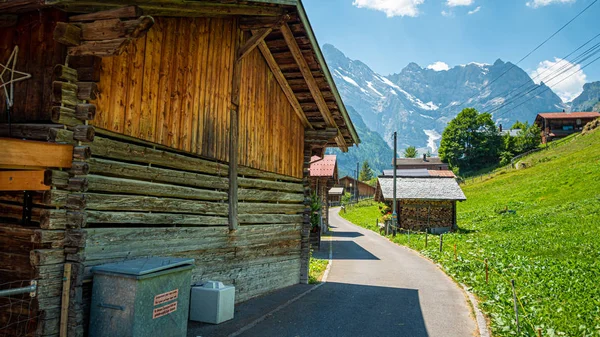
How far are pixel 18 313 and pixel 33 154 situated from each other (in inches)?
73.6

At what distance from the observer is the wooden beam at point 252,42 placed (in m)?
8.26

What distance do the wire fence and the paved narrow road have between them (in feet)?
10.8

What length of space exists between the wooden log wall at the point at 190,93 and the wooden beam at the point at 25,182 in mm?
1001

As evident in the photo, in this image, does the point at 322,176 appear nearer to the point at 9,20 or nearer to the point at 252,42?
the point at 252,42

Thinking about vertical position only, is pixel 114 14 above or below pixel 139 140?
above

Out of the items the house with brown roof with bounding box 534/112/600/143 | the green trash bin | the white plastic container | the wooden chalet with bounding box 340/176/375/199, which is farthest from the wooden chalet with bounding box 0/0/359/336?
the house with brown roof with bounding box 534/112/600/143

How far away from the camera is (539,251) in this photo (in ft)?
52.0

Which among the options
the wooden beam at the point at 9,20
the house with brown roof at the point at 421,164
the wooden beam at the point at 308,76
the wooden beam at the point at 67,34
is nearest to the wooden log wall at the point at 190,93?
the wooden beam at the point at 67,34

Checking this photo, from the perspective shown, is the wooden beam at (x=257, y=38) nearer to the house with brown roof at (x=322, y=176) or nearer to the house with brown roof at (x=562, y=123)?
the house with brown roof at (x=322, y=176)

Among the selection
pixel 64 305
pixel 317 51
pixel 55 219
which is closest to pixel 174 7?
pixel 55 219

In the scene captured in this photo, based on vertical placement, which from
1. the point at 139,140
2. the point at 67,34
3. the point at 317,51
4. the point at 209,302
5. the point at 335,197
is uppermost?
the point at 317,51

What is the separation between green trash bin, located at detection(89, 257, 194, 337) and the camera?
4.92 meters

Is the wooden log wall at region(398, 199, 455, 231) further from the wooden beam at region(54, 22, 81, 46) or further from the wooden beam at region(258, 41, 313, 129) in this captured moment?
the wooden beam at region(54, 22, 81, 46)

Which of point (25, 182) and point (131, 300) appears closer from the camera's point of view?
point (25, 182)
